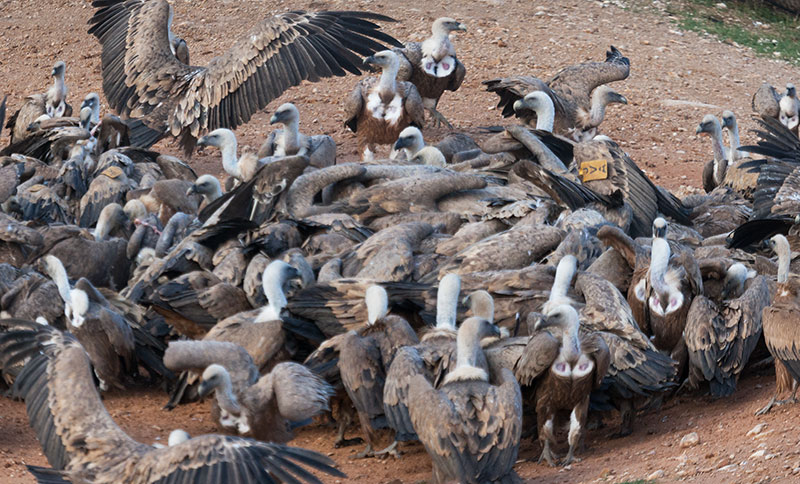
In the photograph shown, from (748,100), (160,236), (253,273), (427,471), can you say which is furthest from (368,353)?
(748,100)

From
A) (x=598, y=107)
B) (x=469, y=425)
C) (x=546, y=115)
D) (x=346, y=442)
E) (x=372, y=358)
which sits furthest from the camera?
(x=598, y=107)

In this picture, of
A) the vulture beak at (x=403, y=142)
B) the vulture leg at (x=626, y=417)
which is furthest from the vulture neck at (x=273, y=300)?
the vulture beak at (x=403, y=142)

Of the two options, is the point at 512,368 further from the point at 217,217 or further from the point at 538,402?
the point at 217,217

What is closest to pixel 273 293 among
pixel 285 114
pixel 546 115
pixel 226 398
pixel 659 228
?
pixel 226 398

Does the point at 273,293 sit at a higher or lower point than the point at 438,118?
higher

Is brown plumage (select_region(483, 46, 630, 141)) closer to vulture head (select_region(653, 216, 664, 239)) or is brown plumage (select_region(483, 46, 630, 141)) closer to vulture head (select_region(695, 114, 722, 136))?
vulture head (select_region(695, 114, 722, 136))

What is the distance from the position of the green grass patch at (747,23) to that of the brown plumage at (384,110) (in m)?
7.12

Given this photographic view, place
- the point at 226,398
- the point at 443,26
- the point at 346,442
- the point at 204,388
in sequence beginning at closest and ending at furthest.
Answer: the point at 204,388
the point at 226,398
the point at 346,442
the point at 443,26

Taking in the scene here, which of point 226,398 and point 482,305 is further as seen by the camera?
point 482,305

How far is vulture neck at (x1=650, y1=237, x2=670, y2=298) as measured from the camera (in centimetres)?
643

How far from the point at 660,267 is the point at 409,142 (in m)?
3.98

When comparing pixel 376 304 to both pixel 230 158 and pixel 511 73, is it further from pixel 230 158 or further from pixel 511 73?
pixel 511 73

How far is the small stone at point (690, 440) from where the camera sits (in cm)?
552

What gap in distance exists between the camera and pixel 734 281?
6.76 meters
